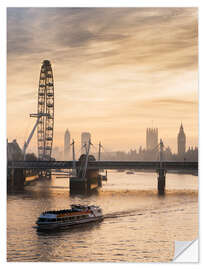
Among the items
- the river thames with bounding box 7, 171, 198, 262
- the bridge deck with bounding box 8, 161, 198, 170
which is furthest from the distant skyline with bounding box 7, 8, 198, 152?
the bridge deck with bounding box 8, 161, 198, 170

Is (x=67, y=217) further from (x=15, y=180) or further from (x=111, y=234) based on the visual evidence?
(x=15, y=180)

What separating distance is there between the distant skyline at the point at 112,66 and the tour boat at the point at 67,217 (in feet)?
9.84

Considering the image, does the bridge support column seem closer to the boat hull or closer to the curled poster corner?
the boat hull

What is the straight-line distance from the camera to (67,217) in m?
14.7

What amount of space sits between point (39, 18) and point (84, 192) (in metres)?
16.5

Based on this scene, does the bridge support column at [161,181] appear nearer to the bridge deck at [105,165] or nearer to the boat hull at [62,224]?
the bridge deck at [105,165]

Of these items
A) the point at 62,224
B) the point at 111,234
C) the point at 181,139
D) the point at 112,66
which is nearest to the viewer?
the point at 112,66

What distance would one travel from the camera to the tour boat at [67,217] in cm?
1388

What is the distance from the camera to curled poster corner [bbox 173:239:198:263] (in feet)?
29.7

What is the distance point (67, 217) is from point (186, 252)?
6.21 m

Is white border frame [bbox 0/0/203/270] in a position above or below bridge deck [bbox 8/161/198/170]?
above

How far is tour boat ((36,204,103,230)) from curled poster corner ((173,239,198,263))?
17.5 ft
